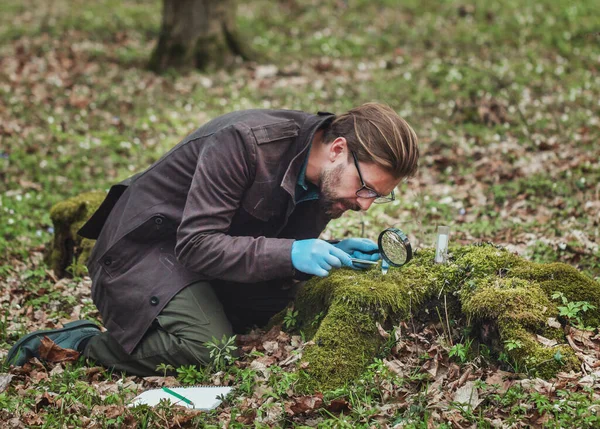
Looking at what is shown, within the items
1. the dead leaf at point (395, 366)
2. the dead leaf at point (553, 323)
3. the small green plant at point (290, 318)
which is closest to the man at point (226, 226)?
the small green plant at point (290, 318)

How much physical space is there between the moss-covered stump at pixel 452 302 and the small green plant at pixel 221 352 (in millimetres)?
490

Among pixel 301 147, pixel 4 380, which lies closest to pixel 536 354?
pixel 301 147

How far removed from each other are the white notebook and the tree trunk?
8023 millimetres

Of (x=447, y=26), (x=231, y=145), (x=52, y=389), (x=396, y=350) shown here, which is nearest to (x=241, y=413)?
(x=396, y=350)

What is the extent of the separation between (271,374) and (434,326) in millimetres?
1012

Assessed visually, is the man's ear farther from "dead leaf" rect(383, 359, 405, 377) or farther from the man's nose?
"dead leaf" rect(383, 359, 405, 377)

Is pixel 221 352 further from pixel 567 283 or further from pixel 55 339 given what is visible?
pixel 567 283

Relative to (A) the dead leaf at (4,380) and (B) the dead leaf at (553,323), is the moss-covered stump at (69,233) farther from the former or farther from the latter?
(B) the dead leaf at (553,323)

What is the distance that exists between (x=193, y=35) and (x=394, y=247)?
8.04 metres

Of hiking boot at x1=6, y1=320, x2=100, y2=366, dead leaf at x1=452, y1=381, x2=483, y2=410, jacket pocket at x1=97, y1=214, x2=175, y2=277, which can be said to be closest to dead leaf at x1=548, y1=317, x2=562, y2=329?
dead leaf at x1=452, y1=381, x2=483, y2=410

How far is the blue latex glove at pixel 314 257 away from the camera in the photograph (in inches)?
155

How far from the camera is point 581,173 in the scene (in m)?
6.82

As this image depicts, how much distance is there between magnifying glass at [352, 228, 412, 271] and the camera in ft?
12.6

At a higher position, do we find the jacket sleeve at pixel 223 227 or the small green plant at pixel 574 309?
the jacket sleeve at pixel 223 227
